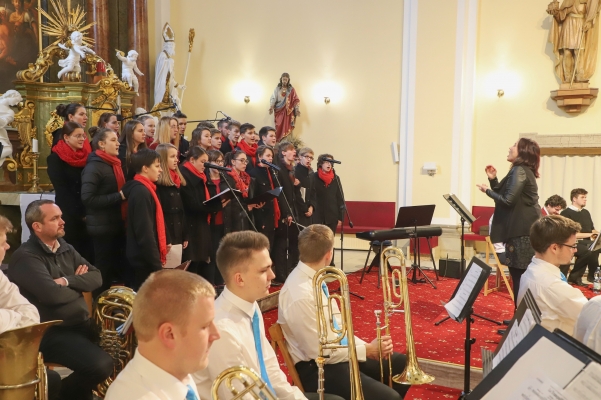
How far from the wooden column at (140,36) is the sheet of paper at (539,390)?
405 inches

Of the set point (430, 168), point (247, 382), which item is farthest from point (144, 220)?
point (430, 168)

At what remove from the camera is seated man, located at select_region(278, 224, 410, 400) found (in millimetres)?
2982

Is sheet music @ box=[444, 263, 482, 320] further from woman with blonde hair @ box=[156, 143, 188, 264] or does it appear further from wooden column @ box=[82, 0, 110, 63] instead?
wooden column @ box=[82, 0, 110, 63]

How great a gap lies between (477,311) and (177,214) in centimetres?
317

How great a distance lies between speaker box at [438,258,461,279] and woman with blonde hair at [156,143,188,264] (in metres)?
4.12

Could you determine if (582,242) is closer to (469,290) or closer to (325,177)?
(325,177)

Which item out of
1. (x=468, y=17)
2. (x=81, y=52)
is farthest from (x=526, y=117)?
(x=81, y=52)

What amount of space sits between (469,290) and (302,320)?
106cm

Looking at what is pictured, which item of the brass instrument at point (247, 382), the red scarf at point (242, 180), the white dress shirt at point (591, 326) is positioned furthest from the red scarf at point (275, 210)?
the brass instrument at point (247, 382)

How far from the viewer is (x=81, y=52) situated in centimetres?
858

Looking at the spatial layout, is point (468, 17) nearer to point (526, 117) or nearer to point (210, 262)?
point (526, 117)

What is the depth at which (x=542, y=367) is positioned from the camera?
4.92 feet

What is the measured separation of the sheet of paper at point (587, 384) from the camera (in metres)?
1.37

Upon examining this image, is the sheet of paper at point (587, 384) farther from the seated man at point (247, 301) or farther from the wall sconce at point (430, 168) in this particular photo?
the wall sconce at point (430, 168)
